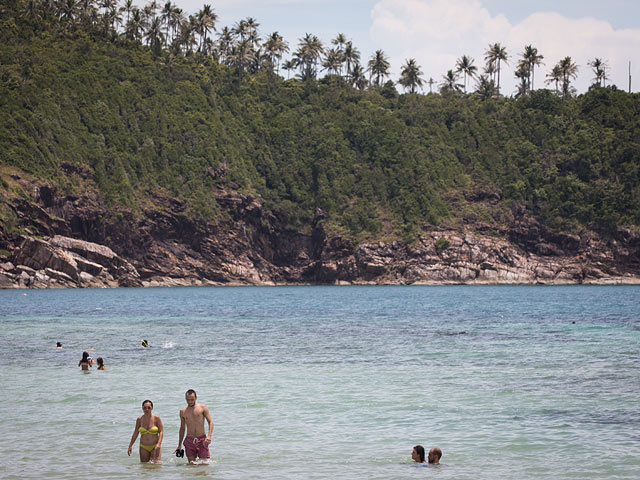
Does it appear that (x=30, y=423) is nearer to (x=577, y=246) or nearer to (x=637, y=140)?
(x=577, y=246)

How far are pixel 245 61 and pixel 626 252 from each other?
10299 cm

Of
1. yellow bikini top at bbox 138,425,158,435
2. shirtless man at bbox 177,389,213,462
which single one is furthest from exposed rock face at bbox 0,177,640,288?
shirtless man at bbox 177,389,213,462

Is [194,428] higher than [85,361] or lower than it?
higher

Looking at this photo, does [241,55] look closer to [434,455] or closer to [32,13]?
[32,13]

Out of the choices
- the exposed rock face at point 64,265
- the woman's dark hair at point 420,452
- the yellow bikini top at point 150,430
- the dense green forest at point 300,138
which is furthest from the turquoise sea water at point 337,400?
the dense green forest at point 300,138

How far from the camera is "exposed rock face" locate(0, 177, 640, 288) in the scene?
137875mm

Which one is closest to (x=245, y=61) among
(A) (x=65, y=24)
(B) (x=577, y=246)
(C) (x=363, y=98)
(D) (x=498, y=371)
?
(C) (x=363, y=98)

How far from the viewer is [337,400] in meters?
25.4

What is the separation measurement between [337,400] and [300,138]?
516ft

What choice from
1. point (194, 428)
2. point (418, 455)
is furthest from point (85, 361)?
point (418, 455)

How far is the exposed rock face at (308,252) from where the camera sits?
13788cm

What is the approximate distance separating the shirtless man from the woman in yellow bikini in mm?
628

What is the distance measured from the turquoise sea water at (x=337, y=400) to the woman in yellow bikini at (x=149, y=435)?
302 mm

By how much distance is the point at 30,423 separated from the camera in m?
21.9
